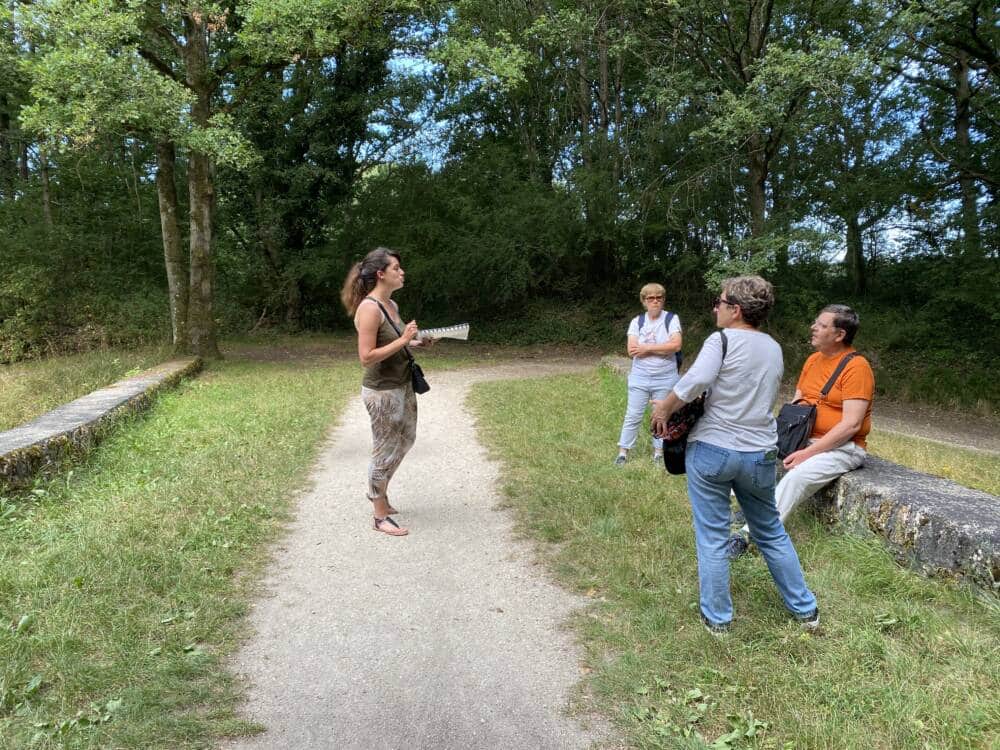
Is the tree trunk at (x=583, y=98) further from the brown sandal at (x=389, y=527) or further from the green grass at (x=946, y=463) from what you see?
the brown sandal at (x=389, y=527)

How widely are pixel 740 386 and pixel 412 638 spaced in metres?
1.95

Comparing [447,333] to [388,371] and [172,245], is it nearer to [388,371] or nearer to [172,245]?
[388,371]

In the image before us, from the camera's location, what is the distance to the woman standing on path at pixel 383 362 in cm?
411

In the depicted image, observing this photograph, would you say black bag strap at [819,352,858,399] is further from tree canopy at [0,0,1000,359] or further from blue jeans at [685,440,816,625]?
tree canopy at [0,0,1000,359]

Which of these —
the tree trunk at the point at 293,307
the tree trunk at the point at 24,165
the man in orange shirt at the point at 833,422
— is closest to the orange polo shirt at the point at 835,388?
the man in orange shirt at the point at 833,422

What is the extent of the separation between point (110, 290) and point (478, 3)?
11748 mm

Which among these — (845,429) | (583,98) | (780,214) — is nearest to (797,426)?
(845,429)

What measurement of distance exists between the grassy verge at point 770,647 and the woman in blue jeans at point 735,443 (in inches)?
7.8

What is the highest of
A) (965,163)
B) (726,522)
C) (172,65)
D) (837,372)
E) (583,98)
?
(583,98)

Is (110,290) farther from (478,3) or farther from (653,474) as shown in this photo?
(653,474)

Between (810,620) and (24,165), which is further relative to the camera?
(24,165)

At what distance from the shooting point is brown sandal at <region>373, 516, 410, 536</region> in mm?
4449

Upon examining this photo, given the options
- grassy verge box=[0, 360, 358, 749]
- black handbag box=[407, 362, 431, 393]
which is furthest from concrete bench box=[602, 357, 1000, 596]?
grassy verge box=[0, 360, 358, 749]

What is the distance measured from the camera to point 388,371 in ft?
14.2
